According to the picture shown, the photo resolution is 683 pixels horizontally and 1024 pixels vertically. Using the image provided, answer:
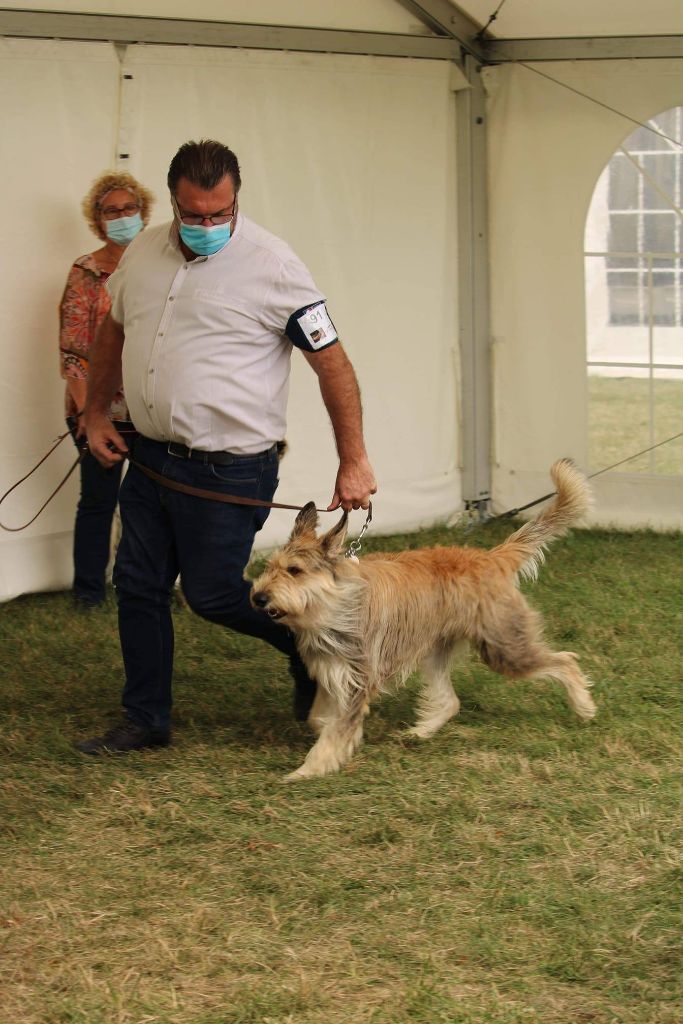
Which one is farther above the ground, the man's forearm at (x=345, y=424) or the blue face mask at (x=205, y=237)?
the blue face mask at (x=205, y=237)

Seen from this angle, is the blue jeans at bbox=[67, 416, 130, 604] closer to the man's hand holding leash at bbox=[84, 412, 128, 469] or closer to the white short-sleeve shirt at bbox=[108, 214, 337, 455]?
the man's hand holding leash at bbox=[84, 412, 128, 469]

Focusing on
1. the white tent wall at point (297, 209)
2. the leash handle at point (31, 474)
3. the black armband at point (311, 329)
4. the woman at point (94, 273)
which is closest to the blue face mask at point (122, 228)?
the woman at point (94, 273)

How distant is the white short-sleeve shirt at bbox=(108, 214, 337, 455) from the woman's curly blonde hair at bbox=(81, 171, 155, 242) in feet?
6.69

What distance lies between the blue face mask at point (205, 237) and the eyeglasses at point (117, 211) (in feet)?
6.87

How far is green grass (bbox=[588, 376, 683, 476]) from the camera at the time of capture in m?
8.38

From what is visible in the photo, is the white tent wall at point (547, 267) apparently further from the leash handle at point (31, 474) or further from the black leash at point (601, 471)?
the leash handle at point (31, 474)

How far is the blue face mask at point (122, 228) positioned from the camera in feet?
21.0

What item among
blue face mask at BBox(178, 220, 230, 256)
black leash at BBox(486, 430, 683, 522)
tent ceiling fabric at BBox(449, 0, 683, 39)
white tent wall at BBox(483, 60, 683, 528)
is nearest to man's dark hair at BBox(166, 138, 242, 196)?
blue face mask at BBox(178, 220, 230, 256)

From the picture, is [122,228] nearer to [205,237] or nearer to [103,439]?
[103,439]

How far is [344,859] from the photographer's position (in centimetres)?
400

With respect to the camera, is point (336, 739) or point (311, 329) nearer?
point (311, 329)

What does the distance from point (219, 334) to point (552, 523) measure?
1537 mm

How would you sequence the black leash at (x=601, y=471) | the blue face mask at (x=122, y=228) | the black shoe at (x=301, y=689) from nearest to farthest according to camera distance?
the black shoe at (x=301, y=689) < the blue face mask at (x=122, y=228) < the black leash at (x=601, y=471)

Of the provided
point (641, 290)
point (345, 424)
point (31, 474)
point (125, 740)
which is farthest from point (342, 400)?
point (641, 290)
